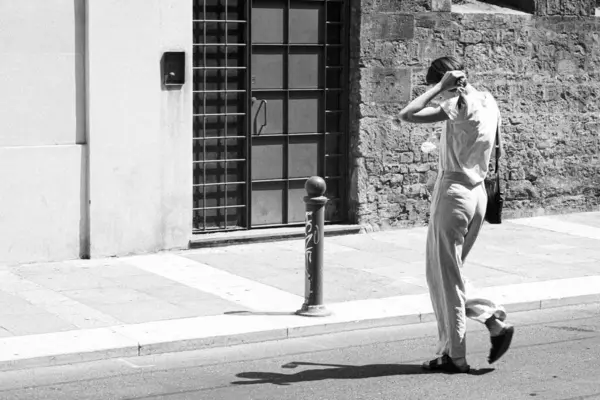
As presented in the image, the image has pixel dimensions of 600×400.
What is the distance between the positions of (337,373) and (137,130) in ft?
16.0

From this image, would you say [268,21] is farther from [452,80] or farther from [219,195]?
[452,80]

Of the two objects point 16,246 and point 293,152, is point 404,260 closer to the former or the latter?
point 293,152

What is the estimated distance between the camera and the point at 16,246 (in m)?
11.4

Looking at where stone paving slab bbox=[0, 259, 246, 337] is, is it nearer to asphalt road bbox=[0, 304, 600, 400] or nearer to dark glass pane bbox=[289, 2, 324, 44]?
asphalt road bbox=[0, 304, 600, 400]

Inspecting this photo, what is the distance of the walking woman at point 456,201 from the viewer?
7.60 m

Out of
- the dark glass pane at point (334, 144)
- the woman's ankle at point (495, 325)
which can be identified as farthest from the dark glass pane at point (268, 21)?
the woman's ankle at point (495, 325)

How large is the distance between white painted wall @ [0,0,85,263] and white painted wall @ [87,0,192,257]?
159 millimetres

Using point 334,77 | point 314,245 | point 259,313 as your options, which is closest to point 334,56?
point 334,77

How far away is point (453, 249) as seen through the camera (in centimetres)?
773

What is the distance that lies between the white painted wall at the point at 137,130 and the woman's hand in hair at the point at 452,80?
16.5 ft

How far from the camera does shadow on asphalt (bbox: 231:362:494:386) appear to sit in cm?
768

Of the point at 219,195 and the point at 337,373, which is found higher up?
the point at 219,195

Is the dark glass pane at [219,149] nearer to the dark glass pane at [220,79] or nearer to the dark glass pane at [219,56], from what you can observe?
the dark glass pane at [220,79]

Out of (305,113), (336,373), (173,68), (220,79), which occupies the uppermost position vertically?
(173,68)
